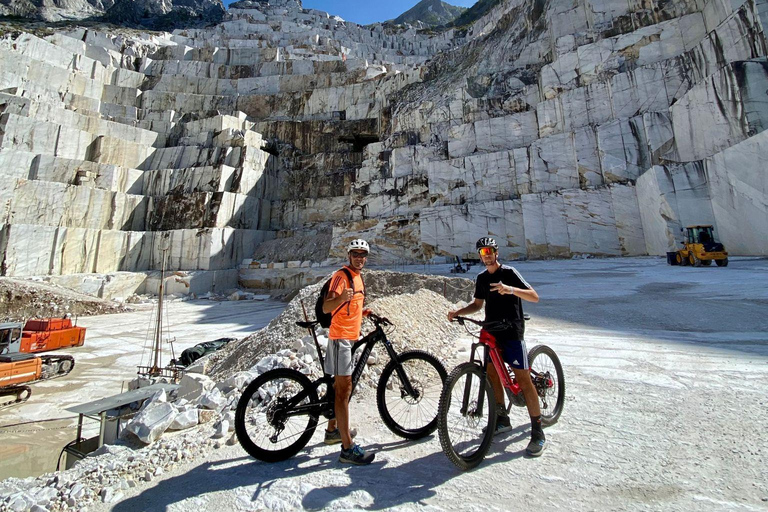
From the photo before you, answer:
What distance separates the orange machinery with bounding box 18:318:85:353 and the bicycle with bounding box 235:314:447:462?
10387 mm

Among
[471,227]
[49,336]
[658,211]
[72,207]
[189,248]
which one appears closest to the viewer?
[49,336]

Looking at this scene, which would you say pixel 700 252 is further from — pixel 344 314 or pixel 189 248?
pixel 189 248

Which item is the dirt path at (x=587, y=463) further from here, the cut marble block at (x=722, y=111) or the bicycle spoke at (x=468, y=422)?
the cut marble block at (x=722, y=111)

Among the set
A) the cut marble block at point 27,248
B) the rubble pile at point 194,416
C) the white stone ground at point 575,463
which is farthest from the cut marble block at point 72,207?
the white stone ground at point 575,463

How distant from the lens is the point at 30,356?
7504 mm

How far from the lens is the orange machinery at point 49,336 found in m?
9.47

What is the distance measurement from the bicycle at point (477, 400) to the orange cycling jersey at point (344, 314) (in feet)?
2.47

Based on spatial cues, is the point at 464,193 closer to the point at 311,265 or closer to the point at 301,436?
the point at 311,265

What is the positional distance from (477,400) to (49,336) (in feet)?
40.1

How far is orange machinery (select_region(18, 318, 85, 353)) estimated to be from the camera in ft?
31.1

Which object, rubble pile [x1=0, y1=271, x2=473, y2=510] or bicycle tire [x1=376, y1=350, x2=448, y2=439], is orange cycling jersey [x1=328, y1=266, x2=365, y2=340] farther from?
rubble pile [x1=0, y1=271, x2=473, y2=510]

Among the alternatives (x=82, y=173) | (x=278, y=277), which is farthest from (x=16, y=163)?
(x=278, y=277)

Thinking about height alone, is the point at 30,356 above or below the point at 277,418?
below

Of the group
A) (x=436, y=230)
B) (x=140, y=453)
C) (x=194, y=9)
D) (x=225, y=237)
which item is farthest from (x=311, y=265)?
(x=194, y=9)
